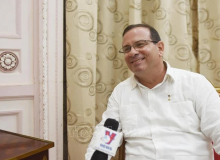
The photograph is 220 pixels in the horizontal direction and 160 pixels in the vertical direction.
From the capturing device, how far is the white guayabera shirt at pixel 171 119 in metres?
1.12

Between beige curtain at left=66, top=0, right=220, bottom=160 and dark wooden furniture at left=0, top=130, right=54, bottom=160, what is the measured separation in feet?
1.68

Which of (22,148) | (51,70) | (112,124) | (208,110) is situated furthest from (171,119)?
(51,70)

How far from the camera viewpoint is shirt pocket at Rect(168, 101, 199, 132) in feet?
3.78

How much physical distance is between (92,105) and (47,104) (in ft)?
1.02

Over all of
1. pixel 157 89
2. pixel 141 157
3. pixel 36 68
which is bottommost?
pixel 141 157

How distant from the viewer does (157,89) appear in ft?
4.08

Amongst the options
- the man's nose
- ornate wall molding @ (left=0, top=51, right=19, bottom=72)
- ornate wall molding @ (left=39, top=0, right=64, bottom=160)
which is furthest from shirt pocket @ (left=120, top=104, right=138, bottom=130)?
ornate wall molding @ (left=0, top=51, right=19, bottom=72)

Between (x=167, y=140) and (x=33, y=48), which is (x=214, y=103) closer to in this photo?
(x=167, y=140)

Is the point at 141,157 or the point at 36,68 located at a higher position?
the point at 36,68

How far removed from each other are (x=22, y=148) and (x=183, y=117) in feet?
2.60

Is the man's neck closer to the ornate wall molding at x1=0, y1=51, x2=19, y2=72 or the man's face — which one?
the man's face

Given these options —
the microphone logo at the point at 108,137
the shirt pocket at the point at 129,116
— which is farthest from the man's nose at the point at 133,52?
the microphone logo at the point at 108,137

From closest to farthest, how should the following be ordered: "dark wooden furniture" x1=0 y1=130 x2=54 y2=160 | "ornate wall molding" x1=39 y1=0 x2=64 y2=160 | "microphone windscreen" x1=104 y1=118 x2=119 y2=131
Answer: "dark wooden furniture" x1=0 y1=130 x2=54 y2=160
"microphone windscreen" x1=104 y1=118 x2=119 y2=131
"ornate wall molding" x1=39 y1=0 x2=64 y2=160

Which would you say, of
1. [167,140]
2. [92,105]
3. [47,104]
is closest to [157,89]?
[167,140]
